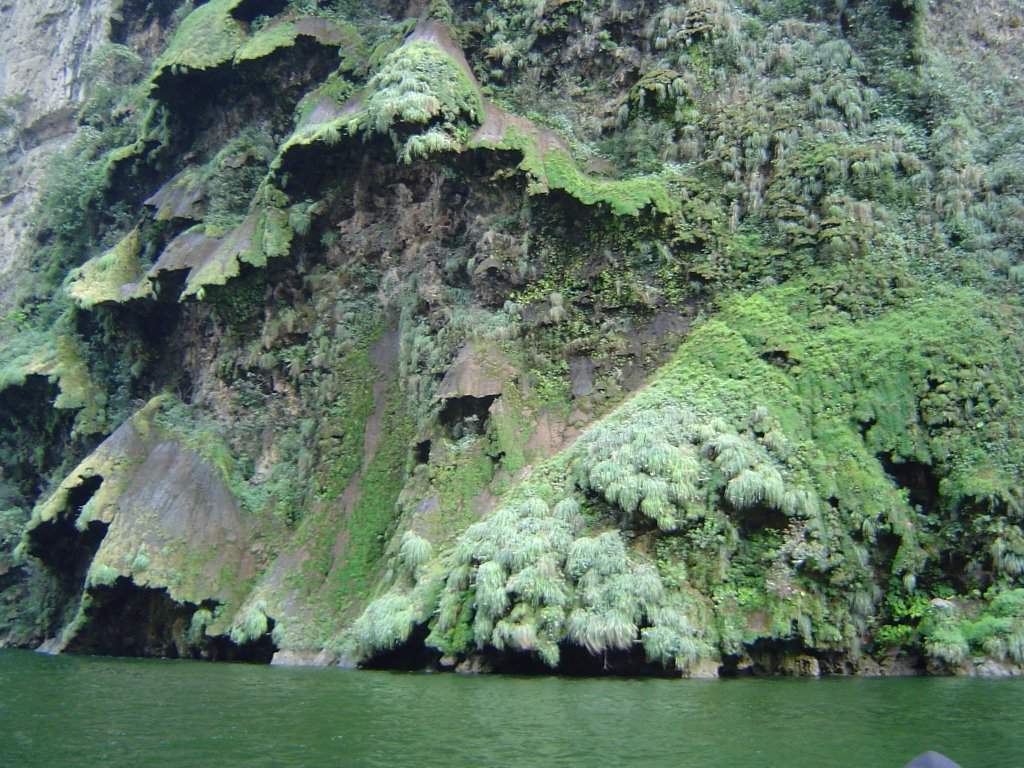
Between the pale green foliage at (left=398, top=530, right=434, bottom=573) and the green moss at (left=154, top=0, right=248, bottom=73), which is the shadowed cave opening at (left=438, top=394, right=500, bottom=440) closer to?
the pale green foliage at (left=398, top=530, right=434, bottom=573)

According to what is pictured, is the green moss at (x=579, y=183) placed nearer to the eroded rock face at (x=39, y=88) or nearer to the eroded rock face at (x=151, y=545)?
the eroded rock face at (x=151, y=545)

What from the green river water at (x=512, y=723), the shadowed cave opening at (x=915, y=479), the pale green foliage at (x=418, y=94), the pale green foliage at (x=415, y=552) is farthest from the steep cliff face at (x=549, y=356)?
the green river water at (x=512, y=723)

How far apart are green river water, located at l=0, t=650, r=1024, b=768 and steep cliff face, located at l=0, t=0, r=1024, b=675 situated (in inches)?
126

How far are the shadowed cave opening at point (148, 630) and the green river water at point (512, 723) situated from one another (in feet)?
29.5

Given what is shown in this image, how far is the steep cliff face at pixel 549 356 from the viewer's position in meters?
21.6

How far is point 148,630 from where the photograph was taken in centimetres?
3162

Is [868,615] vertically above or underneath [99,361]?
underneath

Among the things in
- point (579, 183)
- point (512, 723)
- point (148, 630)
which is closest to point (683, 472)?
point (512, 723)

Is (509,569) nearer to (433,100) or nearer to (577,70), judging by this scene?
(433,100)

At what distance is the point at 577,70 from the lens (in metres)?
34.9

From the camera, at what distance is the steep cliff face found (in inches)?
851

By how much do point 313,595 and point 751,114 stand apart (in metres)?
22.7

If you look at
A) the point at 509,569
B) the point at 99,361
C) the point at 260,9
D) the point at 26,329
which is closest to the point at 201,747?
the point at 509,569

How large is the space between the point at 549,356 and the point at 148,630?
693 inches
